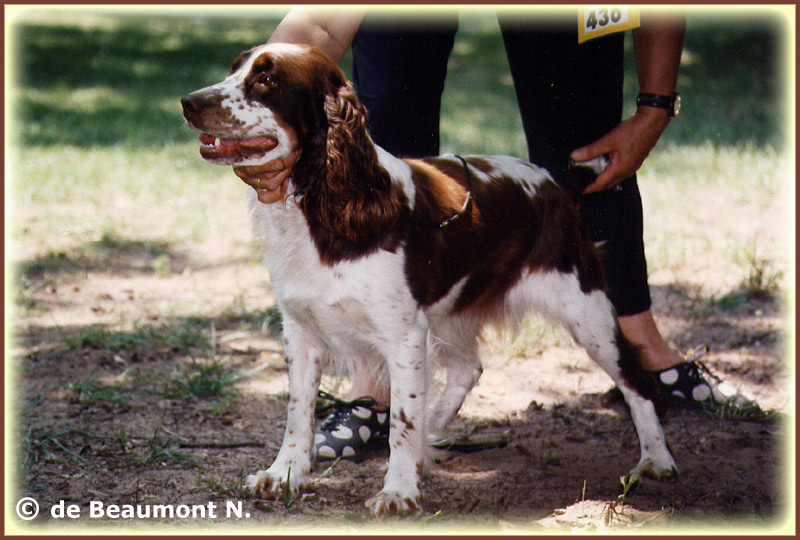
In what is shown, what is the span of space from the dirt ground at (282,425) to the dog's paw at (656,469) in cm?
4

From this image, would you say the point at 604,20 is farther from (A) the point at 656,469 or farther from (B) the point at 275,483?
(B) the point at 275,483

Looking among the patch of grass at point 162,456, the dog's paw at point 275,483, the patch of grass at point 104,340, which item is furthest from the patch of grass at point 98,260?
the dog's paw at point 275,483

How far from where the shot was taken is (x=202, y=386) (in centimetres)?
356

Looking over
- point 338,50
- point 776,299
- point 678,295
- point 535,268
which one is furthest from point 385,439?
point 776,299

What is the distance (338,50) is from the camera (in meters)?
3.05

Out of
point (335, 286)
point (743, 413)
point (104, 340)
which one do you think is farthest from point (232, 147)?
point (743, 413)

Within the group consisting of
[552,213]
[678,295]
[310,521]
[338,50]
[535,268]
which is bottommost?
[310,521]

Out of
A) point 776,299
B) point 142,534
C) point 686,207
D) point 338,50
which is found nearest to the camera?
point 142,534

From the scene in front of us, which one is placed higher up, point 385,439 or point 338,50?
point 338,50

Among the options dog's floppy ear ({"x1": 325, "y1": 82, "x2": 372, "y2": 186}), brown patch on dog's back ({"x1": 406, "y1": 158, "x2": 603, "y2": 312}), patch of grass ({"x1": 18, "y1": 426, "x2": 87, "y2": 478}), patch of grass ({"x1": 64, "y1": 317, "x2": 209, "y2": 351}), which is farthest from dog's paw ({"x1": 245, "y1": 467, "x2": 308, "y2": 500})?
patch of grass ({"x1": 64, "y1": 317, "x2": 209, "y2": 351})

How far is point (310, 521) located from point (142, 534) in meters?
0.49

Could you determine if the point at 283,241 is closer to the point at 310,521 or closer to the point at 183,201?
the point at 310,521

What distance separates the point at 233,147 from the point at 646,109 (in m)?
1.57

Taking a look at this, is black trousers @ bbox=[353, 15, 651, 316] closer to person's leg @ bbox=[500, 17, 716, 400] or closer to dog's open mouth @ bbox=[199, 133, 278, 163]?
person's leg @ bbox=[500, 17, 716, 400]
